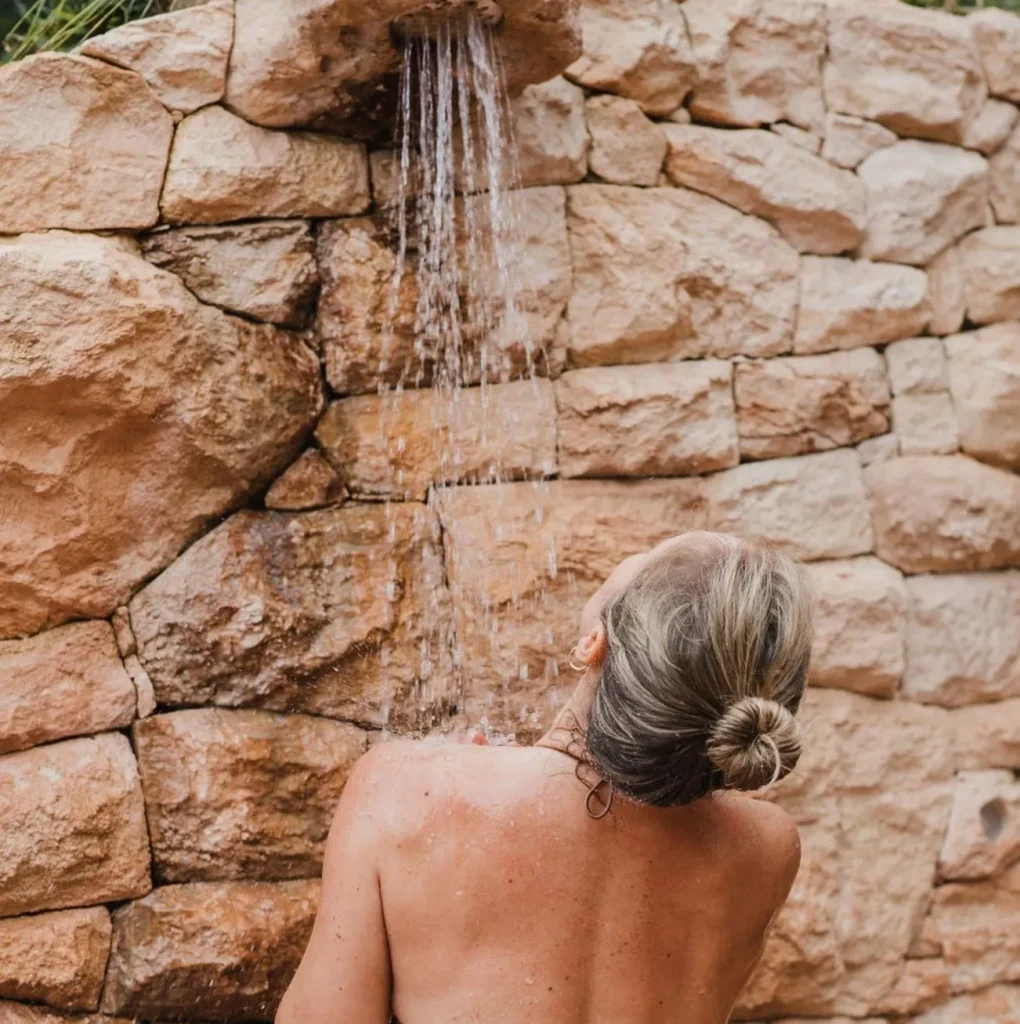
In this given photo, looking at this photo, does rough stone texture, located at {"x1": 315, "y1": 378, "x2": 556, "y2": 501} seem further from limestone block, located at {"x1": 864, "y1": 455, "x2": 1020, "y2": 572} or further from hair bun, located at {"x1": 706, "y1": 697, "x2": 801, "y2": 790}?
hair bun, located at {"x1": 706, "y1": 697, "x2": 801, "y2": 790}

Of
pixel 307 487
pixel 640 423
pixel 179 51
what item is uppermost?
pixel 179 51

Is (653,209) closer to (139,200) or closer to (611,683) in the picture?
(139,200)

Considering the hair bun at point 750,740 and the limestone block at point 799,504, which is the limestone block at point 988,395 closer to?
the limestone block at point 799,504

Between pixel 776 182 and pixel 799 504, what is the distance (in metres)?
0.84

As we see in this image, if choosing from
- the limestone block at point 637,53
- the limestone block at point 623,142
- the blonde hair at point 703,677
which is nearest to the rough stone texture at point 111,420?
the limestone block at point 623,142

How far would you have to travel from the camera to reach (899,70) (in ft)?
11.8

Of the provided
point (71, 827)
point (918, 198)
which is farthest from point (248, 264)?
point (918, 198)

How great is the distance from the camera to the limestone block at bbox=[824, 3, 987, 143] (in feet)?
11.7

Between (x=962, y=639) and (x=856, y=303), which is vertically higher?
(x=856, y=303)

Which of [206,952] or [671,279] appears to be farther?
[671,279]

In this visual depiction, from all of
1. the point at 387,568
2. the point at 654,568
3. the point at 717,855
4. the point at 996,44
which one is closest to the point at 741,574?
the point at 654,568

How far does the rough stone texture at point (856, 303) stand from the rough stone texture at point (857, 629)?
1.96 ft

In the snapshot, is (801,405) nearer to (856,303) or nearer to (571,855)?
(856,303)

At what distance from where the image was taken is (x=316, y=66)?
2900 mm
